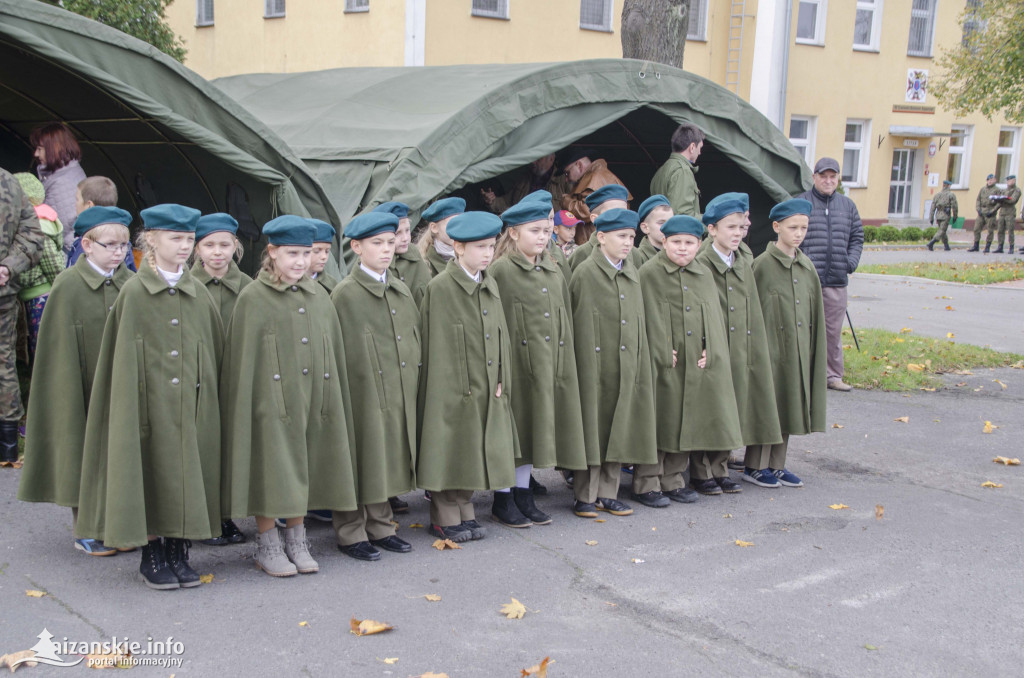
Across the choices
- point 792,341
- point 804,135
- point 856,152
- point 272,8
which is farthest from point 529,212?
point 856,152

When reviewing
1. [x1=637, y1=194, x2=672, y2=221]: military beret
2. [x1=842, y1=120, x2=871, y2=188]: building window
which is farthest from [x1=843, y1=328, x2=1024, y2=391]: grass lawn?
[x1=842, y1=120, x2=871, y2=188]: building window

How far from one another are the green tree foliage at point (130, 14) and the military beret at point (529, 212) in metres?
8.11

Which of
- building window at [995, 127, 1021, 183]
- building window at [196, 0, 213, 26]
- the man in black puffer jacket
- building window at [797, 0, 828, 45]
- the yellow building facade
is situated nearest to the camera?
the man in black puffer jacket

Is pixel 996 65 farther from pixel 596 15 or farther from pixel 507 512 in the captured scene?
pixel 507 512

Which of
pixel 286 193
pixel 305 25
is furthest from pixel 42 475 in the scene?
pixel 305 25

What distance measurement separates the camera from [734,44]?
24.0m

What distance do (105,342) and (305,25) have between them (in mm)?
16847

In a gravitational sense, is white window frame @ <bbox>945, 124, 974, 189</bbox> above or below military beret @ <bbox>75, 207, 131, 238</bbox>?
above

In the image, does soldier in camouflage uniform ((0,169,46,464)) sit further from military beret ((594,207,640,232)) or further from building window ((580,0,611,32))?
building window ((580,0,611,32))

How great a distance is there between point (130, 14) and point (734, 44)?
15.6 meters

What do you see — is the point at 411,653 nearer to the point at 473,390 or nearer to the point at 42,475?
the point at 473,390

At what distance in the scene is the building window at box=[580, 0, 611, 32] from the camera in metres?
21.1

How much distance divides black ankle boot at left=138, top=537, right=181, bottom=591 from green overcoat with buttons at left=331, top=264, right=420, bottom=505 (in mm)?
968

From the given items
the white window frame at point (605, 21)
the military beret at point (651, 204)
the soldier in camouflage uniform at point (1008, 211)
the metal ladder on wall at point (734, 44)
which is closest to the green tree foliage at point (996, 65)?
the soldier in camouflage uniform at point (1008, 211)
